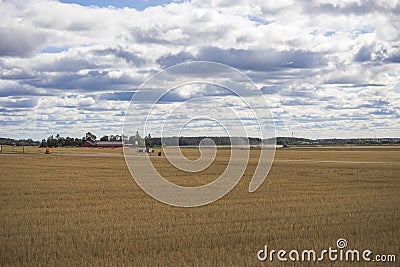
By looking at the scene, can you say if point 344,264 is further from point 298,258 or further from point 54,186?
point 54,186

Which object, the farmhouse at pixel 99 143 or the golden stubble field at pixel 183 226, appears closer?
the golden stubble field at pixel 183 226

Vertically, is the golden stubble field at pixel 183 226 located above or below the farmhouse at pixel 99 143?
below

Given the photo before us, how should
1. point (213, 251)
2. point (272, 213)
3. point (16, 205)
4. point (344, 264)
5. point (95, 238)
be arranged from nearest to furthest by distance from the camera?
point (344, 264) → point (213, 251) → point (95, 238) → point (272, 213) → point (16, 205)

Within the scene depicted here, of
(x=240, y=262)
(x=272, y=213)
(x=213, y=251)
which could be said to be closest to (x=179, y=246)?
(x=213, y=251)

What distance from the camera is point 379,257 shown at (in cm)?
1272

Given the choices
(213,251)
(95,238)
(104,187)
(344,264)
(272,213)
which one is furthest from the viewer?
(104,187)

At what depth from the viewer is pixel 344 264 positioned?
39.8ft

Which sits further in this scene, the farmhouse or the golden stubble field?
the farmhouse

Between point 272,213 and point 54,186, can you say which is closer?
point 272,213

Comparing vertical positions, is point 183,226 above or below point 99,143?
below

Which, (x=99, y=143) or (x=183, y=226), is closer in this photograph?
(x=183, y=226)

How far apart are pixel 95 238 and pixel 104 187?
15.6 metres

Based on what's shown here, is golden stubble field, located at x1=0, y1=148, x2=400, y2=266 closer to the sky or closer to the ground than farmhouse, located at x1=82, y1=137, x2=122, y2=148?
closer to the ground

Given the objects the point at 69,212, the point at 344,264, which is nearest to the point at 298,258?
the point at 344,264
